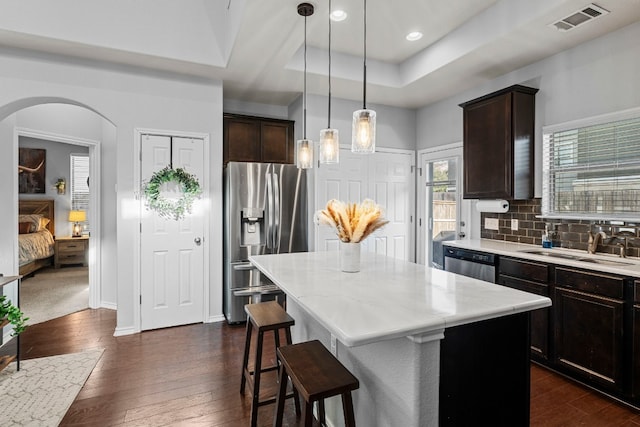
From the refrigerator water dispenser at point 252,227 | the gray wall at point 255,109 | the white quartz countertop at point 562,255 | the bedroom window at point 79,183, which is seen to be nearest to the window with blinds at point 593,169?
the white quartz countertop at point 562,255

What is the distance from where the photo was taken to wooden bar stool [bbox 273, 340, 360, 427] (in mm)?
1424

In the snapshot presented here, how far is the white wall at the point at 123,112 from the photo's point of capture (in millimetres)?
3205

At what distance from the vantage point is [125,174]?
3.57 meters

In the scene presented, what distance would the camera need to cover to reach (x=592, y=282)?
95.3 inches

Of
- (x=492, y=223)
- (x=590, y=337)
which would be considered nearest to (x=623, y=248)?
(x=590, y=337)

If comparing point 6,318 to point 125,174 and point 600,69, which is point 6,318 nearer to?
point 125,174

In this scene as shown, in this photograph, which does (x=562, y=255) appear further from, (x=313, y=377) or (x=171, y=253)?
(x=171, y=253)

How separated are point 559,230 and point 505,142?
1.00 metres

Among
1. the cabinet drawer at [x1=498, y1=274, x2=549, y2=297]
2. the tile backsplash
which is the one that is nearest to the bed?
the cabinet drawer at [x1=498, y1=274, x2=549, y2=297]

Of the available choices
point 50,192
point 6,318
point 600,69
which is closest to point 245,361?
point 6,318

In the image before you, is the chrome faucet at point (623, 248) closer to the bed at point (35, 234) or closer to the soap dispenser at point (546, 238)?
the soap dispenser at point (546, 238)

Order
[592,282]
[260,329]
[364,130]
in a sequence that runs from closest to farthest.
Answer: [364,130] → [260,329] → [592,282]

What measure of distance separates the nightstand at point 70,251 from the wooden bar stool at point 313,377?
6989 millimetres

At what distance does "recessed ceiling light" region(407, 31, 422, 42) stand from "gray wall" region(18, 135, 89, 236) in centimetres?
697
